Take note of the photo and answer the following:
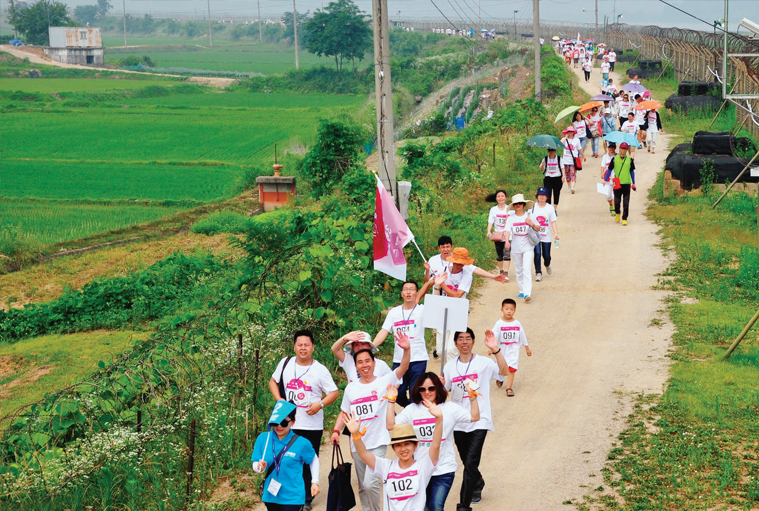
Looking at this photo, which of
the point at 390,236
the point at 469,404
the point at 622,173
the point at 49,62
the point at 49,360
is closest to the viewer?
the point at 469,404

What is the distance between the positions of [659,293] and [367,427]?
8840mm

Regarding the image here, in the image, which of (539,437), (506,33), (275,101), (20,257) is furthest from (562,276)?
(506,33)

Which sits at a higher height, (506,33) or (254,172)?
(506,33)

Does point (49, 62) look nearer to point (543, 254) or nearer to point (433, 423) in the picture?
point (543, 254)

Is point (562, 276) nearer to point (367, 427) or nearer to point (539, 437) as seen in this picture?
point (539, 437)

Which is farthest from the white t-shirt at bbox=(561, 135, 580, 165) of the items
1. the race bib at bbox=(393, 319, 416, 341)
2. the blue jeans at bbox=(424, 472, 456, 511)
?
the blue jeans at bbox=(424, 472, 456, 511)

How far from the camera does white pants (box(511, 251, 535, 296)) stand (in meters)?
15.0

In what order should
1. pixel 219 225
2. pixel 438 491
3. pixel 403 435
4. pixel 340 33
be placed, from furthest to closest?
pixel 340 33
pixel 219 225
pixel 438 491
pixel 403 435

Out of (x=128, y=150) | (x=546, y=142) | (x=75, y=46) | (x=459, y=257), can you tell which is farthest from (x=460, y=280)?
(x=75, y=46)

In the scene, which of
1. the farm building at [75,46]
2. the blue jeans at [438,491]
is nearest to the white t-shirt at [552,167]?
the blue jeans at [438,491]

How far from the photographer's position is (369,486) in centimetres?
845

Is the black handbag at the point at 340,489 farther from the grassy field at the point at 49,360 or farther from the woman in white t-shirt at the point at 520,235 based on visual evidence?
the grassy field at the point at 49,360

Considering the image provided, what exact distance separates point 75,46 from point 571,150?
11373 cm

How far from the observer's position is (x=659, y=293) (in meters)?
15.9
